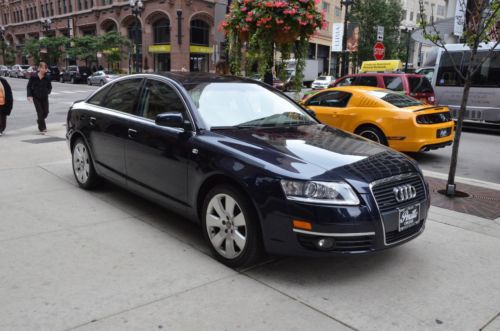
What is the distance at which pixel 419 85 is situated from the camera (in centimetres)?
1260

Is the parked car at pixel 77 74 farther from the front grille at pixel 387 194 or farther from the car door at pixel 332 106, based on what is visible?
the front grille at pixel 387 194

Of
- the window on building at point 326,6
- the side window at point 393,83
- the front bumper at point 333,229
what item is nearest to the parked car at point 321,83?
the window on building at point 326,6

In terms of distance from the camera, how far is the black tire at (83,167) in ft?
19.1

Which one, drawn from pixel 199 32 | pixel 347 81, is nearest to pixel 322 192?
pixel 347 81

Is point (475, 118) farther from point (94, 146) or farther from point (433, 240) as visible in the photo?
point (94, 146)

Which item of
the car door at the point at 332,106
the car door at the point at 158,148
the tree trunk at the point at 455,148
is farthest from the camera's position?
the car door at the point at 332,106

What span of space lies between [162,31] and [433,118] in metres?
45.2

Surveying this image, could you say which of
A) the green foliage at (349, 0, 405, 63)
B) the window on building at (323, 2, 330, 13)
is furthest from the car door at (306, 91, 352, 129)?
the window on building at (323, 2, 330, 13)

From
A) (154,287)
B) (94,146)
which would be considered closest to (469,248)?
(154,287)

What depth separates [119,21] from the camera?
54375 millimetres

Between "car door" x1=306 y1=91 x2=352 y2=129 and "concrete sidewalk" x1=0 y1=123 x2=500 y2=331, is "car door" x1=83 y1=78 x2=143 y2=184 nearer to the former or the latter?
"concrete sidewalk" x1=0 y1=123 x2=500 y2=331

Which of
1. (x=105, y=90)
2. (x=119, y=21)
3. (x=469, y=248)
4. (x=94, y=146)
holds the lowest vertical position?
(x=469, y=248)

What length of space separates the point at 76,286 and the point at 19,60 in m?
91.1

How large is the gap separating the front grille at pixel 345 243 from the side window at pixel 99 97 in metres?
3.64
